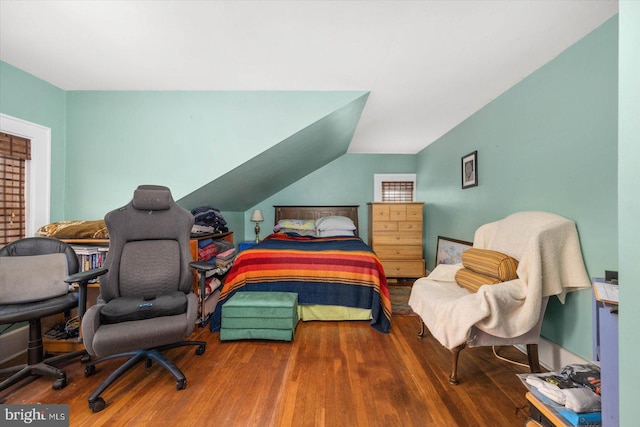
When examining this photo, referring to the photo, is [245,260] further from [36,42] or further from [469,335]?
[36,42]

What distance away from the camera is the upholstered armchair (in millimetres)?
1563

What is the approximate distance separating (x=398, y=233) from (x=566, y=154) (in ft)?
8.45

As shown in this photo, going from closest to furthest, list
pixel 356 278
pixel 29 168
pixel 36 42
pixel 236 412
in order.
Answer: pixel 236 412, pixel 36 42, pixel 29 168, pixel 356 278

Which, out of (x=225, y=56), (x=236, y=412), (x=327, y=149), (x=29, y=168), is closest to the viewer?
(x=236, y=412)

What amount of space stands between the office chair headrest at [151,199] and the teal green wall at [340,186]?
2.96 metres

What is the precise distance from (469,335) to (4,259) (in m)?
3.12

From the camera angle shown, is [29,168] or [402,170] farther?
[402,170]

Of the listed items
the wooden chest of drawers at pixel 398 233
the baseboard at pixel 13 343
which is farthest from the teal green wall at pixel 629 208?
the baseboard at pixel 13 343

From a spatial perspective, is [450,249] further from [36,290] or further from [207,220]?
[36,290]

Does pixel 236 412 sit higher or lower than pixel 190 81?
lower

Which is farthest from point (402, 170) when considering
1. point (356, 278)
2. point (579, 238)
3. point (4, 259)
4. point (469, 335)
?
point (4, 259)

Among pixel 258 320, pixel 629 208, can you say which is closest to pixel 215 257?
pixel 258 320

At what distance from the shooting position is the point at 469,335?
62.6 inches

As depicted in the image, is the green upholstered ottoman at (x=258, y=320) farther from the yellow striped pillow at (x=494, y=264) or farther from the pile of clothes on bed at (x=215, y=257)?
the yellow striped pillow at (x=494, y=264)
